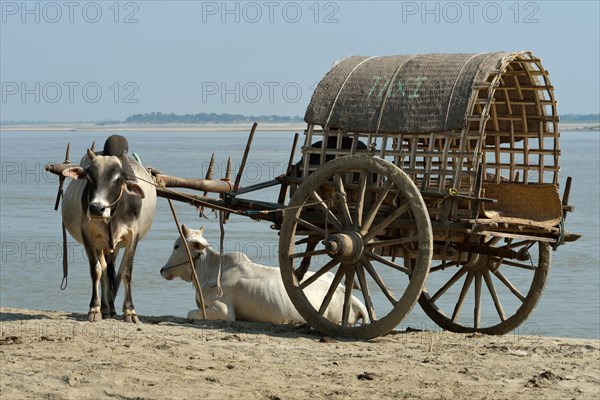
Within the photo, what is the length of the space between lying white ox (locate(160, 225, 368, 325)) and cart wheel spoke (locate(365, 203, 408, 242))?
6.47ft

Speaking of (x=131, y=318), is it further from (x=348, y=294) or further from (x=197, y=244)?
(x=348, y=294)

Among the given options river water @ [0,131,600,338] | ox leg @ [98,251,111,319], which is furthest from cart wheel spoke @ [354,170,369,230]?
river water @ [0,131,600,338]

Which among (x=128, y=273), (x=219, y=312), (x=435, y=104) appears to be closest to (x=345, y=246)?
(x=435, y=104)

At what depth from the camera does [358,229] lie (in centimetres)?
1064

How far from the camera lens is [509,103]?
1174cm

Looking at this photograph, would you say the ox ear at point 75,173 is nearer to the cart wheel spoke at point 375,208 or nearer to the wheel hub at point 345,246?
the wheel hub at point 345,246

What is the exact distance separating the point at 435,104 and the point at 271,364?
116 inches

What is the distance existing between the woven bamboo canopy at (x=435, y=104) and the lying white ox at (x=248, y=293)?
2.05 metres

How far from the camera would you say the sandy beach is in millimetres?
8406

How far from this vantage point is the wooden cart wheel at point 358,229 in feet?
33.5

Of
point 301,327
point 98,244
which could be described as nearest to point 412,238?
point 301,327

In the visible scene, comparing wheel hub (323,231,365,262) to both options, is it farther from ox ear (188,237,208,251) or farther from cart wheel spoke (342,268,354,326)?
ox ear (188,237,208,251)

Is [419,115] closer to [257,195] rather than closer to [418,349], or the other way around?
[418,349]

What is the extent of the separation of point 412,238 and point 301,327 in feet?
5.72
